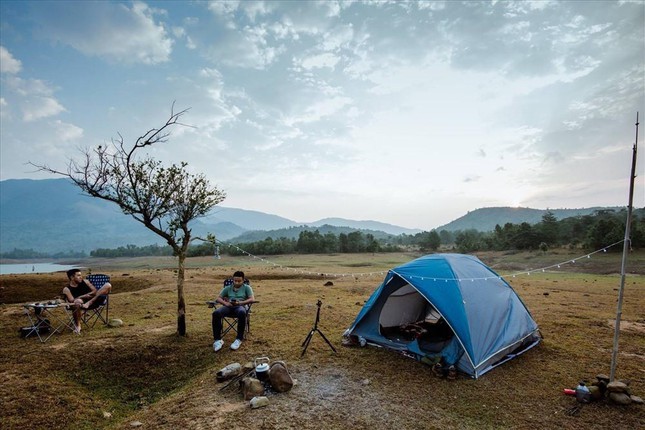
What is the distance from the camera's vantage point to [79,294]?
1016 centimetres

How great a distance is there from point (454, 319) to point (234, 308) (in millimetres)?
5693

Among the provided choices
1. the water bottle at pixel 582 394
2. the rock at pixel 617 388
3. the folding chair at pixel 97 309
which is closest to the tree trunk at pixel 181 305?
the folding chair at pixel 97 309

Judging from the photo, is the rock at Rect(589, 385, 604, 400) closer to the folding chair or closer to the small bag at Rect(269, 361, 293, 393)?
the small bag at Rect(269, 361, 293, 393)

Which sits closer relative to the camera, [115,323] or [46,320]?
[46,320]

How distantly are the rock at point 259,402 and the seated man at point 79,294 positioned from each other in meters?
6.75

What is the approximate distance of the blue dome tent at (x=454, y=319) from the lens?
776 centimetres

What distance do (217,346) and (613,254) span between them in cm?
4836

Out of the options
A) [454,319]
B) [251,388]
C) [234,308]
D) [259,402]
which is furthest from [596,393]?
[234,308]

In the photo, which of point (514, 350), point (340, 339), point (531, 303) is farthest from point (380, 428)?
point (531, 303)

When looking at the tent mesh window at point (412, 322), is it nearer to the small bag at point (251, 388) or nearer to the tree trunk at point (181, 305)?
the small bag at point (251, 388)

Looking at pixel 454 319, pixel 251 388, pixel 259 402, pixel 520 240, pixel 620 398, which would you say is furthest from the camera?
Result: pixel 520 240

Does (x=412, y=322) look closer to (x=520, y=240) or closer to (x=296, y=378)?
(x=296, y=378)

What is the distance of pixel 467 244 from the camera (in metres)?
79.8

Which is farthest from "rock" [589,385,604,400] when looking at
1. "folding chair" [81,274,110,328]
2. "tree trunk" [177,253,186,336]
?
"folding chair" [81,274,110,328]
